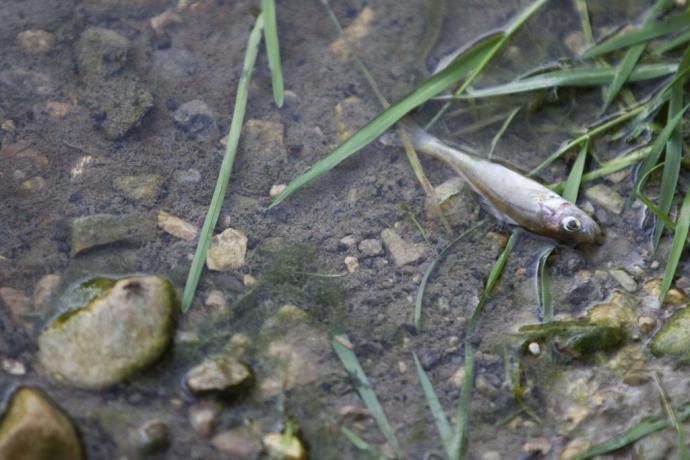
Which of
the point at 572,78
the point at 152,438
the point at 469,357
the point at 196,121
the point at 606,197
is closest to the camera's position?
the point at 152,438

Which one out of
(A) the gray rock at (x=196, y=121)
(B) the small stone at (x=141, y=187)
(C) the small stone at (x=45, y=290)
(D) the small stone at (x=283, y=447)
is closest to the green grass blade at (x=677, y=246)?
(D) the small stone at (x=283, y=447)

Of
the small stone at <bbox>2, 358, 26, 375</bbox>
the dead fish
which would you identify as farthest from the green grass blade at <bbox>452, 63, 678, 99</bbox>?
the small stone at <bbox>2, 358, 26, 375</bbox>

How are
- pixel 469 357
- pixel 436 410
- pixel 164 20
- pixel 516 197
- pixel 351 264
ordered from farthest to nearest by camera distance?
1. pixel 164 20
2. pixel 516 197
3. pixel 351 264
4. pixel 469 357
5. pixel 436 410

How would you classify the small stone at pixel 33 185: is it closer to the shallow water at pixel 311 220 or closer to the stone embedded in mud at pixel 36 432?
the shallow water at pixel 311 220

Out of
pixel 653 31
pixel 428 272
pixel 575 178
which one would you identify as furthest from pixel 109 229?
pixel 653 31

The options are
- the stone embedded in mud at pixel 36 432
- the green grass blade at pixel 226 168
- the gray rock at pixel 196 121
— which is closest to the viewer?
the stone embedded in mud at pixel 36 432

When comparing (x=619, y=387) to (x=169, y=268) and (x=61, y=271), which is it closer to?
(x=169, y=268)

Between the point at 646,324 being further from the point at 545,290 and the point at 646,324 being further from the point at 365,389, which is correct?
the point at 365,389
